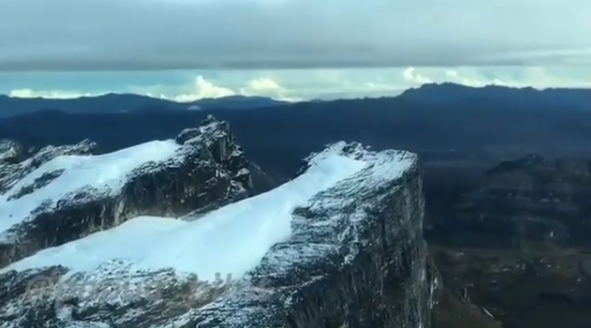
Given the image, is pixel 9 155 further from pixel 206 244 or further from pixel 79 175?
pixel 206 244


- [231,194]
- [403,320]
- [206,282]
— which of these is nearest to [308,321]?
[206,282]

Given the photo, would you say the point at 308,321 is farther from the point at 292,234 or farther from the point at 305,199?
the point at 305,199

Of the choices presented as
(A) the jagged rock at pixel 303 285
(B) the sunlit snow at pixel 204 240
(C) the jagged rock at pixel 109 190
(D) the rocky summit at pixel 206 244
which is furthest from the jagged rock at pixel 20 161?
(A) the jagged rock at pixel 303 285

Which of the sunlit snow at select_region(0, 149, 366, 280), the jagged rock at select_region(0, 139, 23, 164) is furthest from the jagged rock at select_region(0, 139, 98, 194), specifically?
the sunlit snow at select_region(0, 149, 366, 280)

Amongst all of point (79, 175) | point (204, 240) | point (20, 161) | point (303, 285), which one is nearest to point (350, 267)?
point (303, 285)

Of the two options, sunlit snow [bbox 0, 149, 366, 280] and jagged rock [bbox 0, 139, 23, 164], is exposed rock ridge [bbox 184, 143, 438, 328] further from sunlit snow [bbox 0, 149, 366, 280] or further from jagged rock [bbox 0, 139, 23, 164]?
jagged rock [bbox 0, 139, 23, 164]

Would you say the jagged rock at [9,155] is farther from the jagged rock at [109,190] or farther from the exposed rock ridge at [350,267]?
the exposed rock ridge at [350,267]
